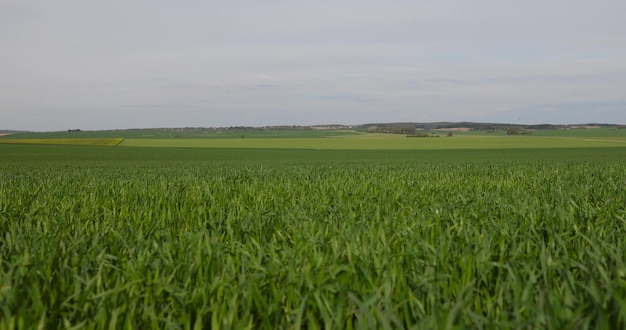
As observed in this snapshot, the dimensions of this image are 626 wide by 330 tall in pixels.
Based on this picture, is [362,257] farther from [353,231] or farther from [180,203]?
[180,203]

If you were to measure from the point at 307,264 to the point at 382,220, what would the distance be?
7.12 ft

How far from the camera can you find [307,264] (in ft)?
9.18

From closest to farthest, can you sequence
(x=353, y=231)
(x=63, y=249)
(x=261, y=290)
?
(x=261, y=290) → (x=63, y=249) → (x=353, y=231)

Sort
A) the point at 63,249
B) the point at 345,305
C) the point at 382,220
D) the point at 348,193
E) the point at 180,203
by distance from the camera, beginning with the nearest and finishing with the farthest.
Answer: the point at 345,305 < the point at 63,249 < the point at 382,220 < the point at 180,203 < the point at 348,193

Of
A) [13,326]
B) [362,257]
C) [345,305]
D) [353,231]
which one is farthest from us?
[353,231]

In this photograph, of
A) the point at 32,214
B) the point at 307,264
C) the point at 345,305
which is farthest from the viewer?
the point at 32,214

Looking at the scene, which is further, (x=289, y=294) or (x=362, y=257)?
(x=362, y=257)

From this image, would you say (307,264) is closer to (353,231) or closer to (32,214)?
(353,231)

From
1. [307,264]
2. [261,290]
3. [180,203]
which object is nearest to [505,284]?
[307,264]

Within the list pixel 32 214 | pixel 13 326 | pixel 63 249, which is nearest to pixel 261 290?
pixel 13 326

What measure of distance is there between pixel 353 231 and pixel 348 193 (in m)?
3.73

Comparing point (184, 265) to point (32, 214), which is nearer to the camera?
point (184, 265)

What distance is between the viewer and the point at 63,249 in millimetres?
3215

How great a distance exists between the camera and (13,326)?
1.96 metres
